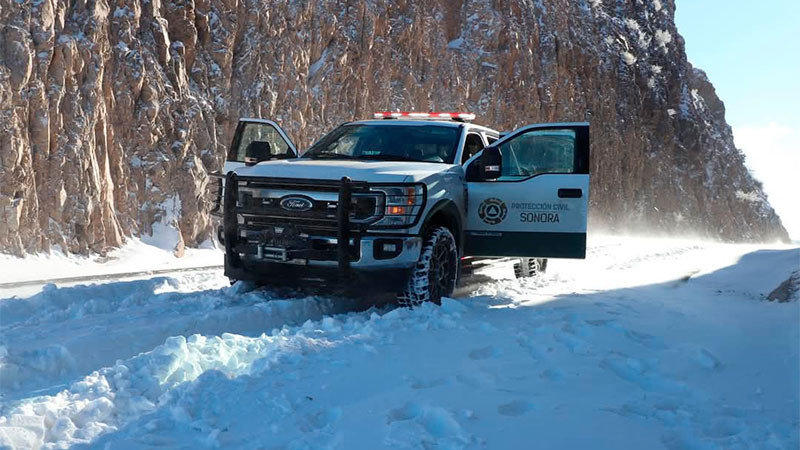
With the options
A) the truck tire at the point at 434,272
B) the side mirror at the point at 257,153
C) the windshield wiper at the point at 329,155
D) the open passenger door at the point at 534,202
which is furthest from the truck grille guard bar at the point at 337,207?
the open passenger door at the point at 534,202

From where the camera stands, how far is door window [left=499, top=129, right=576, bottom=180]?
7867mm

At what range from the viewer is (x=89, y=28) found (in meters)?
14.5

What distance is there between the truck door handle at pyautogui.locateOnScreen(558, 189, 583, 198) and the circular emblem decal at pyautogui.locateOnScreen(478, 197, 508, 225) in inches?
23.2

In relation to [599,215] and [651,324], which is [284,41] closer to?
[651,324]

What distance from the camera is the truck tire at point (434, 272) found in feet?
22.5

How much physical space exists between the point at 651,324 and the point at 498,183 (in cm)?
224

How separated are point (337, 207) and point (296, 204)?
43 cm

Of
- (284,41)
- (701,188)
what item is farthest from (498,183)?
(701,188)

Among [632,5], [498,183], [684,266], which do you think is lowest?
[684,266]

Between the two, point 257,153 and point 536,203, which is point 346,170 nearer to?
point 257,153

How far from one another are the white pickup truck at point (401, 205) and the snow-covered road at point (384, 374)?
469 millimetres

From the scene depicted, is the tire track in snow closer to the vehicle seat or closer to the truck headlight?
the truck headlight

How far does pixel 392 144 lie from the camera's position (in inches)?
323

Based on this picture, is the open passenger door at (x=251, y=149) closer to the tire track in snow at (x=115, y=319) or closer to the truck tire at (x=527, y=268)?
the tire track in snow at (x=115, y=319)
